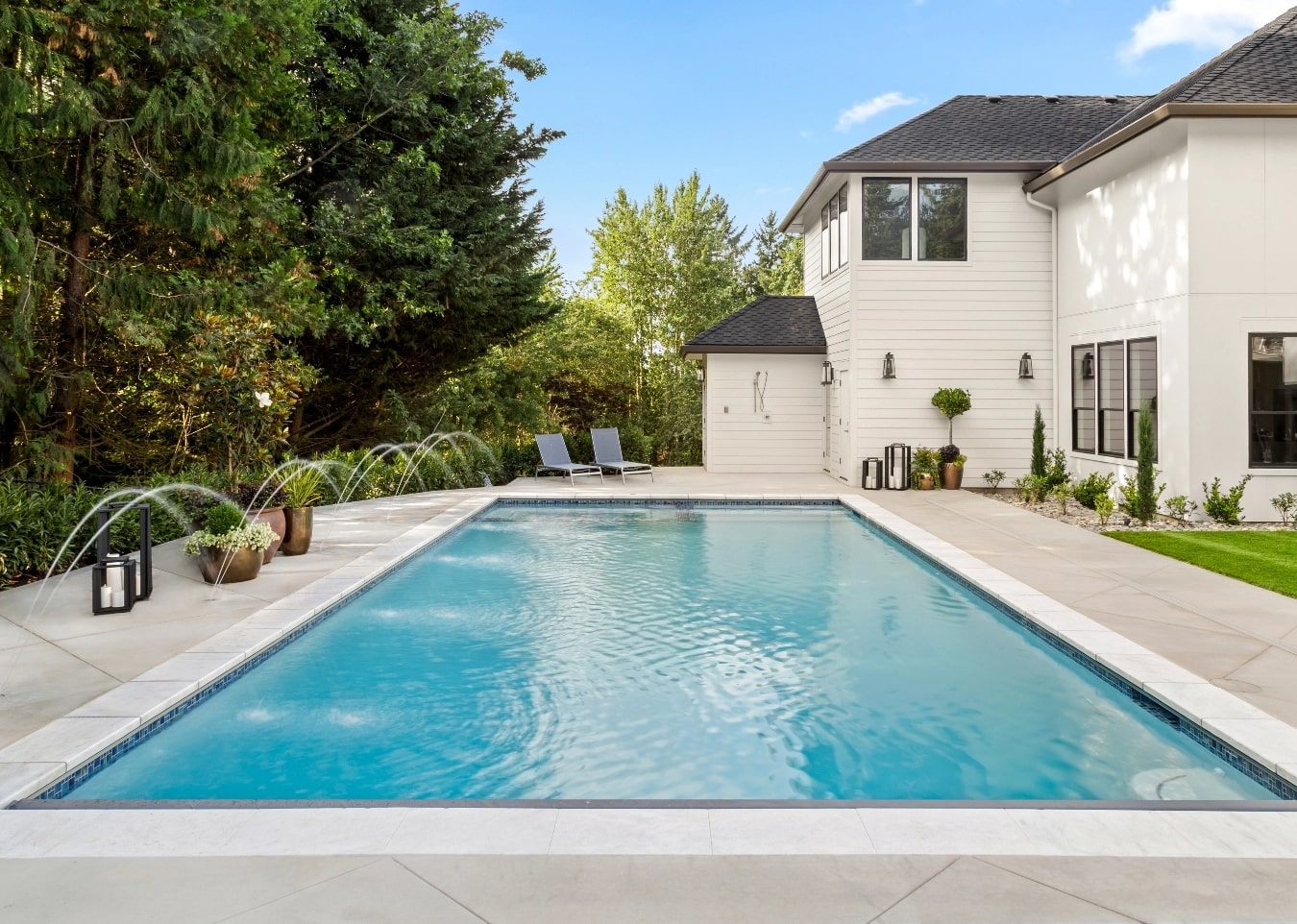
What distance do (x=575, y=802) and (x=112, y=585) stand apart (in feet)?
13.4

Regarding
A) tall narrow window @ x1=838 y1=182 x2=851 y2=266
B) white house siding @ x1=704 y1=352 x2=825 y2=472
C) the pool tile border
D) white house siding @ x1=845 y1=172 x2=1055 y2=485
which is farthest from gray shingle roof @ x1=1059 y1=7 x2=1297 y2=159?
white house siding @ x1=704 y1=352 x2=825 y2=472

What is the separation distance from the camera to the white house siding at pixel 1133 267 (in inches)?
393

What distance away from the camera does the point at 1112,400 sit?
1185 centimetres

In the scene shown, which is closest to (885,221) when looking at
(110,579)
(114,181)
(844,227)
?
(844,227)

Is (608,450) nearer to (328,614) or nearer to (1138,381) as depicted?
(1138,381)

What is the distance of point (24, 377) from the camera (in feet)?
30.5

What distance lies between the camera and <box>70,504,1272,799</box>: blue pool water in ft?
12.6

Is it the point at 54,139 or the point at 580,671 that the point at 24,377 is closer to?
the point at 54,139

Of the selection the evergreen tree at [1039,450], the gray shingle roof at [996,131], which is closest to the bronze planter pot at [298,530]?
the gray shingle roof at [996,131]

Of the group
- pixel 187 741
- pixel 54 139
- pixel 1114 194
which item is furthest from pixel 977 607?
pixel 54 139

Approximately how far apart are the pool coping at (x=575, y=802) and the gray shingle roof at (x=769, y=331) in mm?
9612

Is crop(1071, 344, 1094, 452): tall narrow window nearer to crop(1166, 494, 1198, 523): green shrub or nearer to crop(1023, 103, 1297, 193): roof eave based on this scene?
crop(1166, 494, 1198, 523): green shrub

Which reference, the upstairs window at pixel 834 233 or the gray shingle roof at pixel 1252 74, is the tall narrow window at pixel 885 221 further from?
the gray shingle roof at pixel 1252 74

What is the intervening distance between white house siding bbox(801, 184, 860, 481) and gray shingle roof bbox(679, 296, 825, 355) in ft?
0.85
